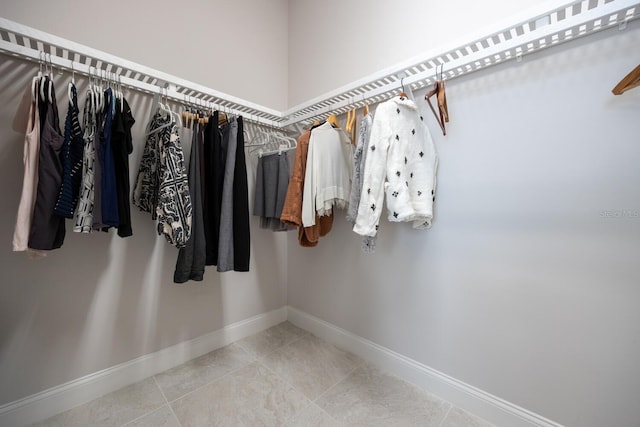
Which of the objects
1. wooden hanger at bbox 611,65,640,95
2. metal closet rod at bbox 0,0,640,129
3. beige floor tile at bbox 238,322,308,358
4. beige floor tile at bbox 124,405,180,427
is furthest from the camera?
beige floor tile at bbox 238,322,308,358

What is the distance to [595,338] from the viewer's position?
0.96 metres

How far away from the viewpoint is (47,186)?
0.93m

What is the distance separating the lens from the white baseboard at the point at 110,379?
114 cm

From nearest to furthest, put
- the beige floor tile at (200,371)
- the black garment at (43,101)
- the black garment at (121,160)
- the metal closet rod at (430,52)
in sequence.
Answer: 1. the metal closet rod at (430,52)
2. the black garment at (43,101)
3. the black garment at (121,160)
4. the beige floor tile at (200,371)

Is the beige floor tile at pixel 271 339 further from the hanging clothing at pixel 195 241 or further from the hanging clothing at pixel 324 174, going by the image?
the hanging clothing at pixel 324 174

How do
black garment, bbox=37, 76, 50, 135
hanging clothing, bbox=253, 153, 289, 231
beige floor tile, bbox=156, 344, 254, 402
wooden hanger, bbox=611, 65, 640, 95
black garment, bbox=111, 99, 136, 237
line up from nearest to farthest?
wooden hanger, bbox=611, 65, 640, 95, black garment, bbox=37, 76, 50, 135, black garment, bbox=111, 99, 136, 237, beige floor tile, bbox=156, 344, 254, 402, hanging clothing, bbox=253, 153, 289, 231

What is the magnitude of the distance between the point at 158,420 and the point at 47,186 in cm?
119

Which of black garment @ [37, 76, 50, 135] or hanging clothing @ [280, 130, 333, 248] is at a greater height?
black garment @ [37, 76, 50, 135]

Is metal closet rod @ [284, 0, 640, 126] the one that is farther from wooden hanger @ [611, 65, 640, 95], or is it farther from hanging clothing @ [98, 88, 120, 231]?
hanging clothing @ [98, 88, 120, 231]

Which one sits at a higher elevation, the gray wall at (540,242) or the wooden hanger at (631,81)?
the wooden hanger at (631,81)

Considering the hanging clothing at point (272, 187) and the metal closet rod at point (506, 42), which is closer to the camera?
the metal closet rod at point (506, 42)

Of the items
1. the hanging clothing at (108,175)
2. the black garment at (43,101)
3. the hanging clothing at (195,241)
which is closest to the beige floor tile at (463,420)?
the hanging clothing at (195,241)

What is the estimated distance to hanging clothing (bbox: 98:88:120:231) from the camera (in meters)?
1.01

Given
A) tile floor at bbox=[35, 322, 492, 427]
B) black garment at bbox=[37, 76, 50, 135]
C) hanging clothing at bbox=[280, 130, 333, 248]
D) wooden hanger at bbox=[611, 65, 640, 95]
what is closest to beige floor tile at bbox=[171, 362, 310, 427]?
tile floor at bbox=[35, 322, 492, 427]
